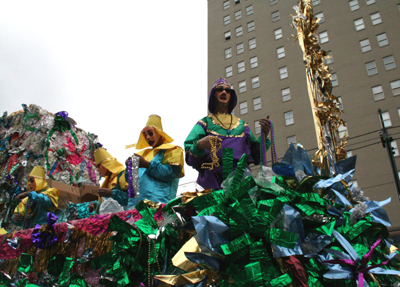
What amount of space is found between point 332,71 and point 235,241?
2387cm

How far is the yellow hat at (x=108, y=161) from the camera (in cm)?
464

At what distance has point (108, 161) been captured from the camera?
4766 millimetres

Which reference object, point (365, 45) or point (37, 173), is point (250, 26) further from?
point (37, 173)

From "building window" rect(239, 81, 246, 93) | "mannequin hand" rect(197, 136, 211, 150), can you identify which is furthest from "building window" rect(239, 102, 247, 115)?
"mannequin hand" rect(197, 136, 211, 150)

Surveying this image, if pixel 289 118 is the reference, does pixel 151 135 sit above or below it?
below

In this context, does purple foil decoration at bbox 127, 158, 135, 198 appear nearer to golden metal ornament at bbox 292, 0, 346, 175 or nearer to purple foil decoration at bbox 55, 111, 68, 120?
golden metal ornament at bbox 292, 0, 346, 175

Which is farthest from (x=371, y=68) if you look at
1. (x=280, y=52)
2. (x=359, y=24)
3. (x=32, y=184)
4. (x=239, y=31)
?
(x=32, y=184)

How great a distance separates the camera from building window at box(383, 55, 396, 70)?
70.7 feet

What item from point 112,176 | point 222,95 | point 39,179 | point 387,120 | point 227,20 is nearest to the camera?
point 222,95

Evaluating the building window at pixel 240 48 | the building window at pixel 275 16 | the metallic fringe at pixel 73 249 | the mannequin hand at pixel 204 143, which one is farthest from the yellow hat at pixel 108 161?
the building window at pixel 275 16

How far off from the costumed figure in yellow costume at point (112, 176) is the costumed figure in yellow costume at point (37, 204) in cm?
63

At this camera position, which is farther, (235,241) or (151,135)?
(151,135)

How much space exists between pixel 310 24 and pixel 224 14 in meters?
29.5

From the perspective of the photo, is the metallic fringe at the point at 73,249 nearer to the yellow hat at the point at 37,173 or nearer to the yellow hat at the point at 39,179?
the yellow hat at the point at 39,179
